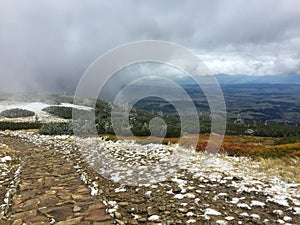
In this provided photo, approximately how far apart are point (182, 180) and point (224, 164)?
12.9 feet

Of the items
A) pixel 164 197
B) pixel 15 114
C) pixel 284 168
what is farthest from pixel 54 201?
pixel 15 114

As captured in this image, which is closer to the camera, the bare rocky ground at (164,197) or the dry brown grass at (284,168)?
the bare rocky ground at (164,197)

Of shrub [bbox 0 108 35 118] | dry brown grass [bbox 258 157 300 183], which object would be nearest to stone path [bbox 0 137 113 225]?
dry brown grass [bbox 258 157 300 183]

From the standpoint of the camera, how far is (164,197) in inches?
389

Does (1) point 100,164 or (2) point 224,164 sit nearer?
(2) point 224,164

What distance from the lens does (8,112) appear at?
83.1 meters

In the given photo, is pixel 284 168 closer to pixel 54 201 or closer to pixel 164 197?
pixel 164 197

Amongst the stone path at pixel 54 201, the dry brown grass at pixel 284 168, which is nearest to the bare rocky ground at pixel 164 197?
the stone path at pixel 54 201

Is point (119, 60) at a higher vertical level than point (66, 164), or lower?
higher

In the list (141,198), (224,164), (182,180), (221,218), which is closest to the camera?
(221,218)

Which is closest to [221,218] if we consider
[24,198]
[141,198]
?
[141,198]

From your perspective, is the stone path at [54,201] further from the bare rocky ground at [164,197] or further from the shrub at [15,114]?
the shrub at [15,114]

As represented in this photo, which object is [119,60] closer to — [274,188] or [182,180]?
[182,180]

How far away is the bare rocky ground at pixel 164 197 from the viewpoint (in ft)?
27.2
